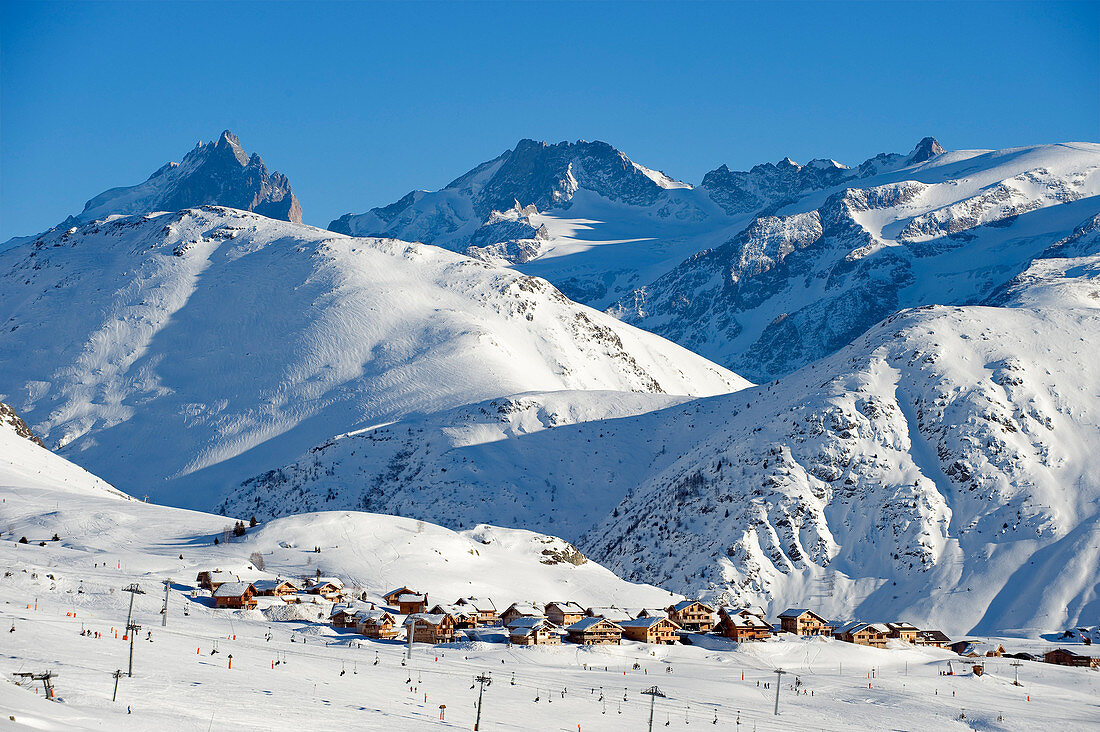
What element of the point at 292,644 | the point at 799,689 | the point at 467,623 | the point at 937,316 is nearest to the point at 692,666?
the point at 799,689

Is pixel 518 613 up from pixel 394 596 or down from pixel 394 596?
down

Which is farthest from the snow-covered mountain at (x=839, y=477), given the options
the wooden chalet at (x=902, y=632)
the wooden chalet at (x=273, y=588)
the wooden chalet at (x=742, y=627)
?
the wooden chalet at (x=273, y=588)

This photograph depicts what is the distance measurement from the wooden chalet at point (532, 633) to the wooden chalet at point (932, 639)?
39.9 meters

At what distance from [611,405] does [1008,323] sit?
209ft

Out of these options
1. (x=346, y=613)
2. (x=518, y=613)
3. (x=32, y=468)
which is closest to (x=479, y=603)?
(x=518, y=613)

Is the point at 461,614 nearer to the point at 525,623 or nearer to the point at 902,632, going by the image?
the point at 525,623

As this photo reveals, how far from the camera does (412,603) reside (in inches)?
3669

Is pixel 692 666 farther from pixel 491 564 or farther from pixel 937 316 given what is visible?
pixel 937 316

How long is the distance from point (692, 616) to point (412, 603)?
2505 cm

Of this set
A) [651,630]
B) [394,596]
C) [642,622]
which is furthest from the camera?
[394,596]

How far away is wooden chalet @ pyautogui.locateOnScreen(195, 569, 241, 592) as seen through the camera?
300 feet

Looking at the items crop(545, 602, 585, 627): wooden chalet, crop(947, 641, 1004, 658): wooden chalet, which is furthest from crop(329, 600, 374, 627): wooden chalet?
crop(947, 641, 1004, 658): wooden chalet

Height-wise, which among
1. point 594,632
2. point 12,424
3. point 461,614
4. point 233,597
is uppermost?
point 12,424

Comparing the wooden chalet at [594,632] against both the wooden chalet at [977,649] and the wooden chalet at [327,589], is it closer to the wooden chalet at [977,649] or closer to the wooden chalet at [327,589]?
the wooden chalet at [327,589]
